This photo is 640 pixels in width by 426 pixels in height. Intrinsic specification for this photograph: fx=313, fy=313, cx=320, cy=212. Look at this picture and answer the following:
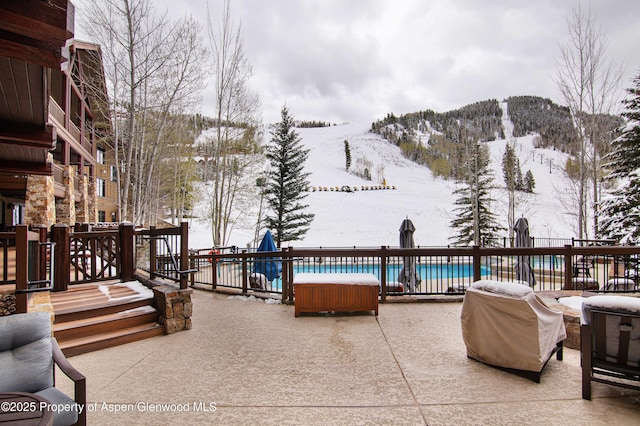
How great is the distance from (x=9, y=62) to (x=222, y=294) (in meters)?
6.13

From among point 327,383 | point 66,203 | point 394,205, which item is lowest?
point 327,383

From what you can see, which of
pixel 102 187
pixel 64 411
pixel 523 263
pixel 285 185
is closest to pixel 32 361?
pixel 64 411

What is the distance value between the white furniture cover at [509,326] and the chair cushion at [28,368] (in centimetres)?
412

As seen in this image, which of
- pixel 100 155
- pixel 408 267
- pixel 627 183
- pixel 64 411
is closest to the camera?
pixel 64 411

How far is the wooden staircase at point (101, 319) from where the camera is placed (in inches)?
169

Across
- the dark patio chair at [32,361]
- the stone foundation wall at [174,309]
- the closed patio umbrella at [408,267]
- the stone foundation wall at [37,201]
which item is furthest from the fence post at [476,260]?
the stone foundation wall at [37,201]

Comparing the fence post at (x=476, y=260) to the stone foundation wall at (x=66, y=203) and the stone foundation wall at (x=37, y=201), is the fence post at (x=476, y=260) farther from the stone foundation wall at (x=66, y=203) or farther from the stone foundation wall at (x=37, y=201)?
the stone foundation wall at (x=66, y=203)

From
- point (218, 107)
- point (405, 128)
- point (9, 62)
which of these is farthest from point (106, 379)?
point (405, 128)

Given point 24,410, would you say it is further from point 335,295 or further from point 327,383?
point 335,295

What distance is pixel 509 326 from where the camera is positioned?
3.39 m

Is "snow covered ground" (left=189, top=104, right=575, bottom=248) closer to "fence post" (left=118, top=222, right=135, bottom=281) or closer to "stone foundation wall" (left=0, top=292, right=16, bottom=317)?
"fence post" (left=118, top=222, right=135, bottom=281)

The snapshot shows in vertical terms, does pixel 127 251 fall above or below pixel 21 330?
above

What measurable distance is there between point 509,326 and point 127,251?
22.5 ft

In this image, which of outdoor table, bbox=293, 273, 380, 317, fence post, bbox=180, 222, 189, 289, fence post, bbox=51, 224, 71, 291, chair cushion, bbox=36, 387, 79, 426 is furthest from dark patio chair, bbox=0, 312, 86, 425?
fence post, bbox=51, 224, 71, 291
